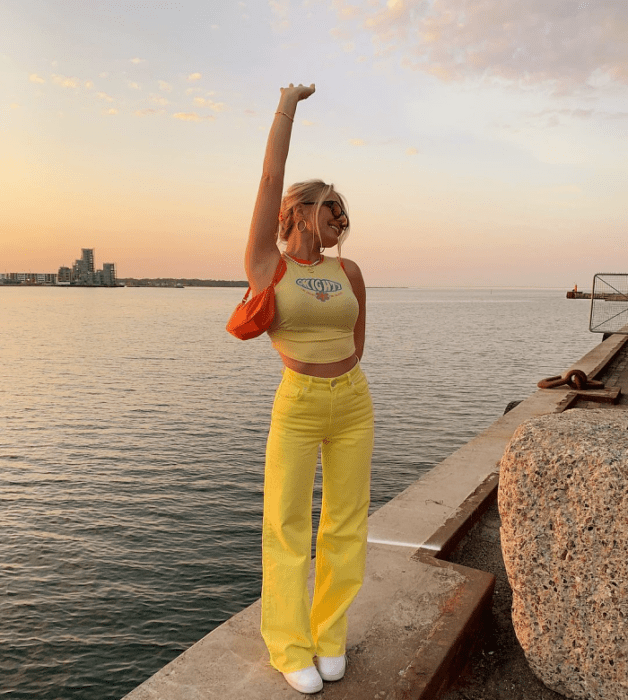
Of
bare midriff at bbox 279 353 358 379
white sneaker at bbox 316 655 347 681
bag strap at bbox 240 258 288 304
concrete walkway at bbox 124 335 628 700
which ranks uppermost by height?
bag strap at bbox 240 258 288 304

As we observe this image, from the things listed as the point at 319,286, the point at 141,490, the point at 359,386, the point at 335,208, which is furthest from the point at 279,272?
the point at 141,490

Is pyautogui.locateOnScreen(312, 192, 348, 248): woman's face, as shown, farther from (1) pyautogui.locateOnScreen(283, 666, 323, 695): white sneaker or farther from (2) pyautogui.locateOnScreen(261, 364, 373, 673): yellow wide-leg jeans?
(1) pyautogui.locateOnScreen(283, 666, 323, 695): white sneaker

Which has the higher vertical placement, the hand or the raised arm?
the hand

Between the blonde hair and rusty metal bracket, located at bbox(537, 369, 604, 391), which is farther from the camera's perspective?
rusty metal bracket, located at bbox(537, 369, 604, 391)

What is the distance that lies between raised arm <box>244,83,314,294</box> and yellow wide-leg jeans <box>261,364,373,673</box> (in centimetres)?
51

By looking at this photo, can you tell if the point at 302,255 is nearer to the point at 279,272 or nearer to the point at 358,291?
the point at 279,272

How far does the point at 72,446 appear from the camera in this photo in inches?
605

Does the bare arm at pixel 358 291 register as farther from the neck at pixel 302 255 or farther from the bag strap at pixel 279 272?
the bag strap at pixel 279 272

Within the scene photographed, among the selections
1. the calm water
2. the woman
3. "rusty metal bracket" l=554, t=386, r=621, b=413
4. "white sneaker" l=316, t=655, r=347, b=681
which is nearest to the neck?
the woman

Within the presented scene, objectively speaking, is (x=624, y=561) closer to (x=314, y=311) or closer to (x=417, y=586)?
(x=417, y=586)

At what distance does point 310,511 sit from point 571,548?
4.17 feet

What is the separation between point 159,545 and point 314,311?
8166mm

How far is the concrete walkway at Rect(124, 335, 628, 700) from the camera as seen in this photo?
9.24 feet

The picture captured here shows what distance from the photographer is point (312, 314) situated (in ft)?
9.02
